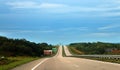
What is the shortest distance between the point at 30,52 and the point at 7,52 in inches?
589

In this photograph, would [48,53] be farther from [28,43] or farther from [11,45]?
[11,45]

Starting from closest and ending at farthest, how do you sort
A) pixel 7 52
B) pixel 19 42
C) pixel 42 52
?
pixel 7 52 → pixel 19 42 → pixel 42 52

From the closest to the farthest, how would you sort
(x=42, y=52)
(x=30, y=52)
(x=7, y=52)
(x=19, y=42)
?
1. (x=7, y=52)
2. (x=30, y=52)
3. (x=19, y=42)
4. (x=42, y=52)

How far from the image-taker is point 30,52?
143875 millimetres

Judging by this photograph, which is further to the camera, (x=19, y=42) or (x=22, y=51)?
(x=19, y=42)

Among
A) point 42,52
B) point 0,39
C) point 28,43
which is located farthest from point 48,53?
point 0,39

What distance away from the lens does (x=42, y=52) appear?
563 ft

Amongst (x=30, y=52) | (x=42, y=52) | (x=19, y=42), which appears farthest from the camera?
(x=42, y=52)

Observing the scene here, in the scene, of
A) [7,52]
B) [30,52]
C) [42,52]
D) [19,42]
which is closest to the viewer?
[7,52]

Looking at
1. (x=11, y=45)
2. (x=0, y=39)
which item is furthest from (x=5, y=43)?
(x=0, y=39)

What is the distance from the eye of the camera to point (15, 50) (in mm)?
136500

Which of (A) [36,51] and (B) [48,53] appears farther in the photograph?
(B) [48,53]

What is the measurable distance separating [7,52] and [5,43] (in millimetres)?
8966

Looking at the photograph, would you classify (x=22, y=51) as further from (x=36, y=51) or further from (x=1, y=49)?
(x=36, y=51)
